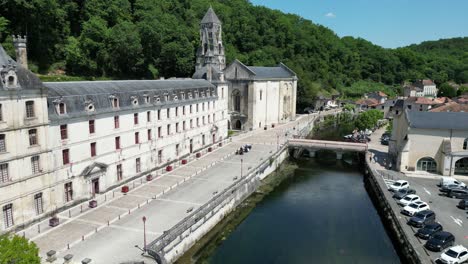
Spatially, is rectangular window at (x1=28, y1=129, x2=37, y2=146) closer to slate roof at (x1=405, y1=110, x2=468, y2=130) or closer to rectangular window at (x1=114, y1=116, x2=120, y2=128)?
rectangular window at (x1=114, y1=116, x2=120, y2=128)

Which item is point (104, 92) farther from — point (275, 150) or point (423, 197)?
point (423, 197)

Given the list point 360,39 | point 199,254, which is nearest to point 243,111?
point 199,254

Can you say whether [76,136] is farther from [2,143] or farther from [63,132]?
[2,143]

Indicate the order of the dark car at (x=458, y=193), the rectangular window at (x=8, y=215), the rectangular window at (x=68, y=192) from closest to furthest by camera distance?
the rectangular window at (x=8, y=215) < the rectangular window at (x=68, y=192) < the dark car at (x=458, y=193)

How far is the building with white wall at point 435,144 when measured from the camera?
4259cm

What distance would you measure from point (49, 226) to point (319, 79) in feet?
396

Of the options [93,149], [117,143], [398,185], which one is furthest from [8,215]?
[398,185]

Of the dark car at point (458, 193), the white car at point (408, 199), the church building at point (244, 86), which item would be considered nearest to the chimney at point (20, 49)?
the white car at point (408, 199)

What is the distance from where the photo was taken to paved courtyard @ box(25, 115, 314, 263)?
24.0 meters

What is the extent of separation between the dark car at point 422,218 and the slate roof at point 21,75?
30.6 m

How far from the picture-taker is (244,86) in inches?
2896

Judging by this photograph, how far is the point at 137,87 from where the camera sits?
41.3 metres

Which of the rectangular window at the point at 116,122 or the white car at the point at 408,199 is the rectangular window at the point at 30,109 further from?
the white car at the point at 408,199

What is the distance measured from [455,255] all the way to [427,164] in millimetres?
22739
